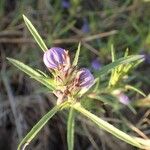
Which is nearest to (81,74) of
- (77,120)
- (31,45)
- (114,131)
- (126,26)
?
(114,131)

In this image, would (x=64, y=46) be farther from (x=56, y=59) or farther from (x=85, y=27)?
(x=56, y=59)

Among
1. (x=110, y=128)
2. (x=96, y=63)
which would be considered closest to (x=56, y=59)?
(x=110, y=128)

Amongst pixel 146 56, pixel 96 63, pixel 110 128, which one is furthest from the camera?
pixel 146 56

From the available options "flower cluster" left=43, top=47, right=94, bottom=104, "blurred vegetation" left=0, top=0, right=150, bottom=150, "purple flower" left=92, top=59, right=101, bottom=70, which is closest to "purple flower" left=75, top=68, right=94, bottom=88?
"flower cluster" left=43, top=47, right=94, bottom=104

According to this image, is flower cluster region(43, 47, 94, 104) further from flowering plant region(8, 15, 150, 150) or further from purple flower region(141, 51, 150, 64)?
purple flower region(141, 51, 150, 64)

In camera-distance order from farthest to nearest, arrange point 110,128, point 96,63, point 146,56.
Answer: point 146,56 < point 96,63 < point 110,128

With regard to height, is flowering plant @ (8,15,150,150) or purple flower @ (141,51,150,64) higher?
flowering plant @ (8,15,150,150)

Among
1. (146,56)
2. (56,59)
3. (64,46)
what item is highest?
(56,59)

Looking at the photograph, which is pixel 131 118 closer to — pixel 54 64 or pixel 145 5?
pixel 145 5
